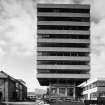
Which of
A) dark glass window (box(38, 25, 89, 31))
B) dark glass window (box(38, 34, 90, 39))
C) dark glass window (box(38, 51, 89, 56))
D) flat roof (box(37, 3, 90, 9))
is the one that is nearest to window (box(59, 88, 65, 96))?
dark glass window (box(38, 51, 89, 56))

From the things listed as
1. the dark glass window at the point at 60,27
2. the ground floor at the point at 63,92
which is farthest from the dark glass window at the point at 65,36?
the ground floor at the point at 63,92

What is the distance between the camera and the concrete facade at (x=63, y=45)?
10200 centimetres

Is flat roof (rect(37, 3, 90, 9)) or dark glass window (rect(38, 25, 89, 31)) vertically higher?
flat roof (rect(37, 3, 90, 9))

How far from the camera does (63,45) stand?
106 metres

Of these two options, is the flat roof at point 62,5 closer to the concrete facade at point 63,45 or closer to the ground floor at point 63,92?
the concrete facade at point 63,45

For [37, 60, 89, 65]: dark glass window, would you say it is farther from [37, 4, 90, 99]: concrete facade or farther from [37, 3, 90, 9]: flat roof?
[37, 3, 90, 9]: flat roof

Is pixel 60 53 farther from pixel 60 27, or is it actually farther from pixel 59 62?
pixel 60 27

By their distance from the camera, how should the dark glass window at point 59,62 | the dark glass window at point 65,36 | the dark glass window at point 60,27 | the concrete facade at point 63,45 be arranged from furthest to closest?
the dark glass window at point 60,27 < the dark glass window at point 65,36 < the dark glass window at point 59,62 < the concrete facade at point 63,45

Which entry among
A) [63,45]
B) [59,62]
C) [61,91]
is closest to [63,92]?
[61,91]

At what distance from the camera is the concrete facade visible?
102 metres

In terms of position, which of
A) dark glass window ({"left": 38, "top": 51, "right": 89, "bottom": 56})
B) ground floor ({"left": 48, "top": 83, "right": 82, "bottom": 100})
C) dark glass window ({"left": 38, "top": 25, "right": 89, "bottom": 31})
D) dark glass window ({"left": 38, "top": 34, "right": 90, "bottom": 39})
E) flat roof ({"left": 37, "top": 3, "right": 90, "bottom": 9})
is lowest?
ground floor ({"left": 48, "top": 83, "right": 82, "bottom": 100})

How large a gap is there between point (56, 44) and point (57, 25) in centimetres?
746

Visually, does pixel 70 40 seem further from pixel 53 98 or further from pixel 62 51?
pixel 53 98

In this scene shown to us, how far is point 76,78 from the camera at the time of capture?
335ft
